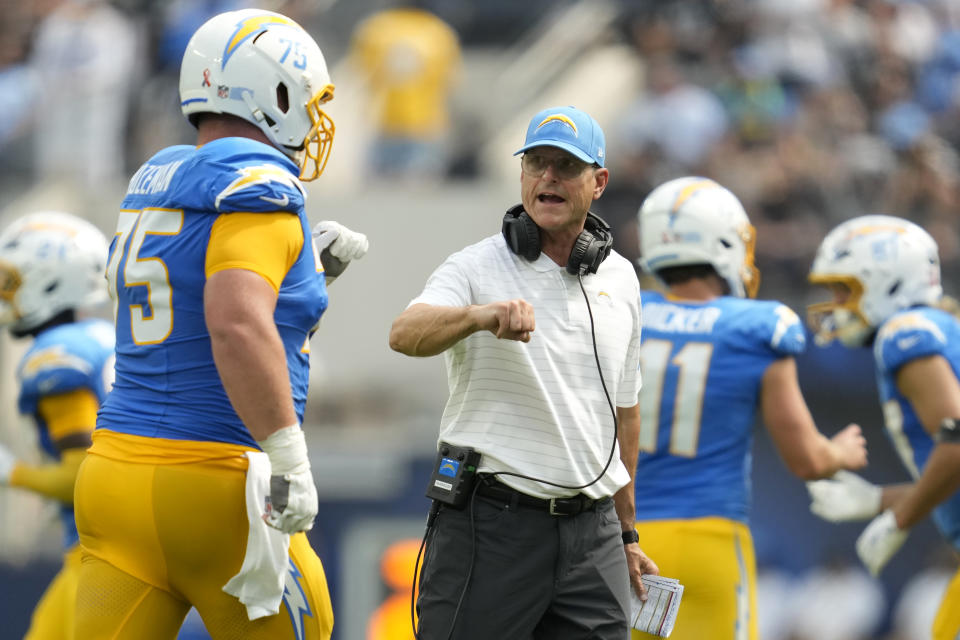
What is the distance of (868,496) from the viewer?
6414 mm

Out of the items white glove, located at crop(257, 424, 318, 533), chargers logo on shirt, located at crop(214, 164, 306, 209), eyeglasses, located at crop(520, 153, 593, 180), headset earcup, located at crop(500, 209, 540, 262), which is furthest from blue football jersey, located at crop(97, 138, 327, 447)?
eyeglasses, located at crop(520, 153, 593, 180)

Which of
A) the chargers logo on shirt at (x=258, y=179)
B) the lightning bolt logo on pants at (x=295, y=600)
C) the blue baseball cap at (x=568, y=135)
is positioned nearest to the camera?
the chargers logo on shirt at (x=258, y=179)

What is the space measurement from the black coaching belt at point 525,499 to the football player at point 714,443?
1.24m

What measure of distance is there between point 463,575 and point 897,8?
1168 centimetres

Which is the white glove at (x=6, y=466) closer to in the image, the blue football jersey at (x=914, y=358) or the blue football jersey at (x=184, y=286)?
the blue football jersey at (x=184, y=286)

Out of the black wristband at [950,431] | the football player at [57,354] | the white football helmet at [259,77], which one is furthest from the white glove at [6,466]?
the black wristband at [950,431]

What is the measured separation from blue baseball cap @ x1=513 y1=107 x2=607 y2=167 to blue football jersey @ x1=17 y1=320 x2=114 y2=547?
90.9 inches

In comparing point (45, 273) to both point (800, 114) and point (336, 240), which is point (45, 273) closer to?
point (336, 240)

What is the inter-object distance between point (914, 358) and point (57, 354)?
3.50 m

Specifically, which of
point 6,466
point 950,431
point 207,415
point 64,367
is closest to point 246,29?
point 207,415

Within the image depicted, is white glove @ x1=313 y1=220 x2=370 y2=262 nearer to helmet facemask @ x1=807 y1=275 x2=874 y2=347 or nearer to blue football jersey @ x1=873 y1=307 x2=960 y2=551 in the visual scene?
blue football jersey @ x1=873 y1=307 x2=960 y2=551

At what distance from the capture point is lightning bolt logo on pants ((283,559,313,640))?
428cm

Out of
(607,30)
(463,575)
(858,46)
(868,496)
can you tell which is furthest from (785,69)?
(463,575)

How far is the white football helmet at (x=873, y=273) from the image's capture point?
21.3ft
